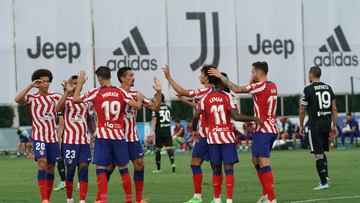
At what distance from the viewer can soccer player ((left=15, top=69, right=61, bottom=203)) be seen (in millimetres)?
16609

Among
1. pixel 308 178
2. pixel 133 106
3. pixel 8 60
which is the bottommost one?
pixel 308 178

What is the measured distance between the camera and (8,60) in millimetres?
44062

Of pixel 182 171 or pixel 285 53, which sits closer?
pixel 182 171

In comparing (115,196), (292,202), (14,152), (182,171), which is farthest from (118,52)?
(292,202)

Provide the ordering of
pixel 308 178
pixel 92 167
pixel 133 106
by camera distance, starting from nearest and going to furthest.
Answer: pixel 133 106, pixel 308 178, pixel 92 167

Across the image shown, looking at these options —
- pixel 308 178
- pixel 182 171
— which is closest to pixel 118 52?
pixel 182 171

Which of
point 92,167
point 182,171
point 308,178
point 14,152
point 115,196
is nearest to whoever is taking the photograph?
point 115,196

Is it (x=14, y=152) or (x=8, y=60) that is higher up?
(x=8, y=60)

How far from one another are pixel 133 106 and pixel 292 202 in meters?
3.22

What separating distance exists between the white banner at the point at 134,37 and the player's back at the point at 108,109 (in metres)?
28.5

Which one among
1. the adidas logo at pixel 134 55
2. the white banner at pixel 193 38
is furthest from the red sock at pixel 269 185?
the white banner at pixel 193 38

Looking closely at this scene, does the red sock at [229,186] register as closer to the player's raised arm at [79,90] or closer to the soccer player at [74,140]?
the soccer player at [74,140]

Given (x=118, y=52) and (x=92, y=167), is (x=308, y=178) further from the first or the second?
(x=118, y=52)

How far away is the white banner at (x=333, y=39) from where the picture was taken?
48781 mm
